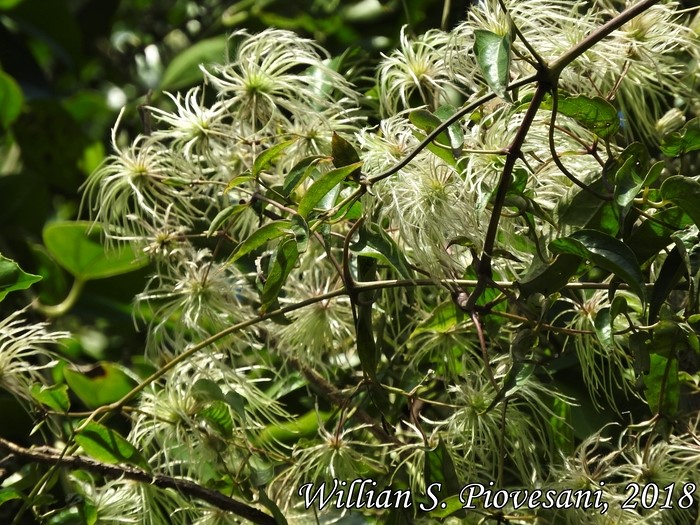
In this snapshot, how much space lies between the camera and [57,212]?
1941mm

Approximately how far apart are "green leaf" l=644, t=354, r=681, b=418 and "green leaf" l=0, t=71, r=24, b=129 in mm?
1134

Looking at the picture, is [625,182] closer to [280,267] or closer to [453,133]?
[453,133]

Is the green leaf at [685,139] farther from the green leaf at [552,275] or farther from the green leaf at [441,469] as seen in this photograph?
the green leaf at [441,469]

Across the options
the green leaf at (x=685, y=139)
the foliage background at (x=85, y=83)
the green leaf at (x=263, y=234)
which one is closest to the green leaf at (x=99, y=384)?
the foliage background at (x=85, y=83)

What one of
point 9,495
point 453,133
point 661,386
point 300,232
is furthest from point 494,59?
point 9,495

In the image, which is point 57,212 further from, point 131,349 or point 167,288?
point 167,288

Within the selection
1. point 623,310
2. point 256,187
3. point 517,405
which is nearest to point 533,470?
point 517,405

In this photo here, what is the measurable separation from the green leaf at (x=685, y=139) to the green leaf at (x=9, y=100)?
1.11 m

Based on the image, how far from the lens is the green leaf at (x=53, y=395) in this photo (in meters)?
0.85

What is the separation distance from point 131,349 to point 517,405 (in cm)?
91

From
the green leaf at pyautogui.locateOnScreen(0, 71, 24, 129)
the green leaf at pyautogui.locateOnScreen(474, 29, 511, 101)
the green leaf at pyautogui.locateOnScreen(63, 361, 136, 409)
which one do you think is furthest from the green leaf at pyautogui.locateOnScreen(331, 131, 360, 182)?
the green leaf at pyautogui.locateOnScreen(0, 71, 24, 129)

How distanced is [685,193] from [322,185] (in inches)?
10.0

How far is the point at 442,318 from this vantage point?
2.70 ft

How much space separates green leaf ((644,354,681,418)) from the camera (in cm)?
75
